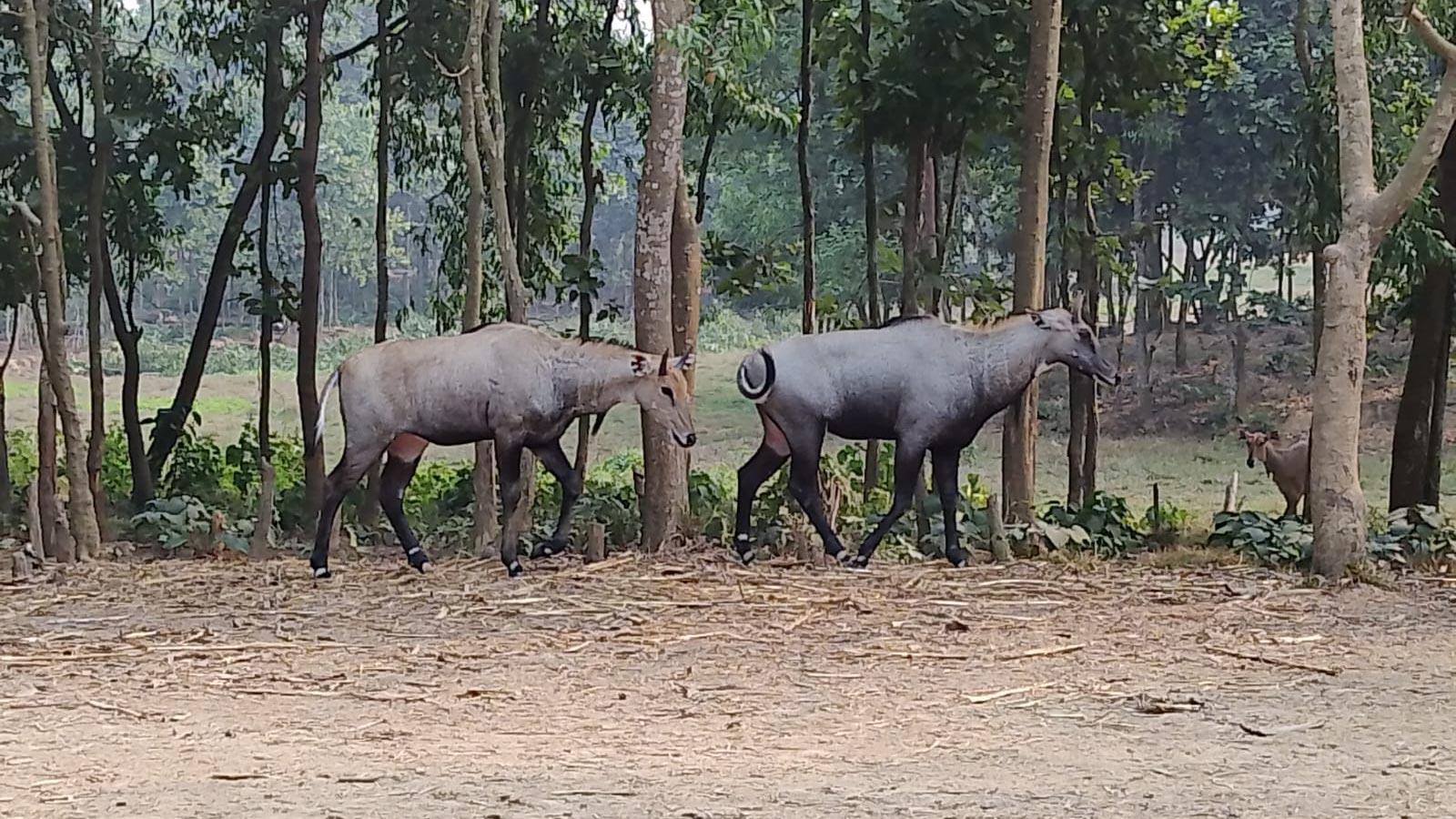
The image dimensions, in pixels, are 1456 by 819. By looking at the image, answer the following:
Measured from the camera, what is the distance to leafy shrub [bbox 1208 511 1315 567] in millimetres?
10398

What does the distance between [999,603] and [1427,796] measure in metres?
3.92

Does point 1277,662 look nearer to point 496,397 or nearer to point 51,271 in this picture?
point 496,397

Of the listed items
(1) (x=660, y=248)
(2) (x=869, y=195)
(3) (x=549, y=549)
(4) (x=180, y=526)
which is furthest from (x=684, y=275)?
(4) (x=180, y=526)

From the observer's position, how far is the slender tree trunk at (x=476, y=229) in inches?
434

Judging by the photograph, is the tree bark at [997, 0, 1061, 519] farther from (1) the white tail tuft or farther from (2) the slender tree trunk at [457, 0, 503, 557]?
(1) the white tail tuft

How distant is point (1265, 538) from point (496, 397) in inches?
194

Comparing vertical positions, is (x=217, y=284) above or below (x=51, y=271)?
above

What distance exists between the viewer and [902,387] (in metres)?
10.5

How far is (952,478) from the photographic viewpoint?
1071 centimetres

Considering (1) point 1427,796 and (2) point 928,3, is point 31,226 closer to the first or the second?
(2) point 928,3

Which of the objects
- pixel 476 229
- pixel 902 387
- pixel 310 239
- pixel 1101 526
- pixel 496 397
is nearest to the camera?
pixel 496 397

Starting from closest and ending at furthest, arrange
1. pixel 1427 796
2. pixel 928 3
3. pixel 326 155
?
pixel 1427 796 → pixel 928 3 → pixel 326 155

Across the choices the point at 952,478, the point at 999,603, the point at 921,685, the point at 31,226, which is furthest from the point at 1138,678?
the point at 31,226

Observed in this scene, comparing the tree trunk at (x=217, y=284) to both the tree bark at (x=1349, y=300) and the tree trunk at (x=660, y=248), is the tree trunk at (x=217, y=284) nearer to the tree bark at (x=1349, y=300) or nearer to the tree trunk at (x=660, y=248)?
the tree trunk at (x=660, y=248)
